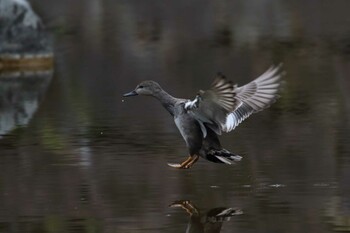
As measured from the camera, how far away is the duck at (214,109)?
952 cm

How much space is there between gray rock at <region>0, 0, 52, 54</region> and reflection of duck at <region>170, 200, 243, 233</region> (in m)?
11.5

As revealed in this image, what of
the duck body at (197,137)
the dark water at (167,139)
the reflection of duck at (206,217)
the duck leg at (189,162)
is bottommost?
the dark water at (167,139)

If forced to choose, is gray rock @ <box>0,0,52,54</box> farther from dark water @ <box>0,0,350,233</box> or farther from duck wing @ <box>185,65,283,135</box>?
duck wing @ <box>185,65,283,135</box>

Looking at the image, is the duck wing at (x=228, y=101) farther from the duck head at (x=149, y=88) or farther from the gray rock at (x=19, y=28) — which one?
the gray rock at (x=19, y=28)

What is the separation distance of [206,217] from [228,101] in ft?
3.36

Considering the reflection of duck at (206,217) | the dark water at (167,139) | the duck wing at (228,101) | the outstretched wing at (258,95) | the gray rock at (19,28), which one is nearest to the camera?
the reflection of duck at (206,217)

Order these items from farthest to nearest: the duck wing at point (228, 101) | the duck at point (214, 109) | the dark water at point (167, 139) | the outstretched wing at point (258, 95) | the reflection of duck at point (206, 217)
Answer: the outstretched wing at point (258, 95) → the duck at point (214, 109) → the duck wing at point (228, 101) → the dark water at point (167, 139) → the reflection of duck at point (206, 217)

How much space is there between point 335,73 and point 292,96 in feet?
8.22

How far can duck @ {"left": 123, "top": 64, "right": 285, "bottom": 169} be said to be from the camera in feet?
31.2

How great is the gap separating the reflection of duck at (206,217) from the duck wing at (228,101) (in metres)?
0.76

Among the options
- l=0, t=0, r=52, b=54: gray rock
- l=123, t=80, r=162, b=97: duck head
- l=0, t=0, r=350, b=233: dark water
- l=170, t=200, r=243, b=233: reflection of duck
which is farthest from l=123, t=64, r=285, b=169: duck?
l=0, t=0, r=52, b=54: gray rock

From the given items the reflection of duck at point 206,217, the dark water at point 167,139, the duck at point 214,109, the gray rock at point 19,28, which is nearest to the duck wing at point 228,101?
the duck at point 214,109

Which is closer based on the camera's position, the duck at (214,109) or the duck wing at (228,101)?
the duck wing at (228,101)

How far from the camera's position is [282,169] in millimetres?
10695
